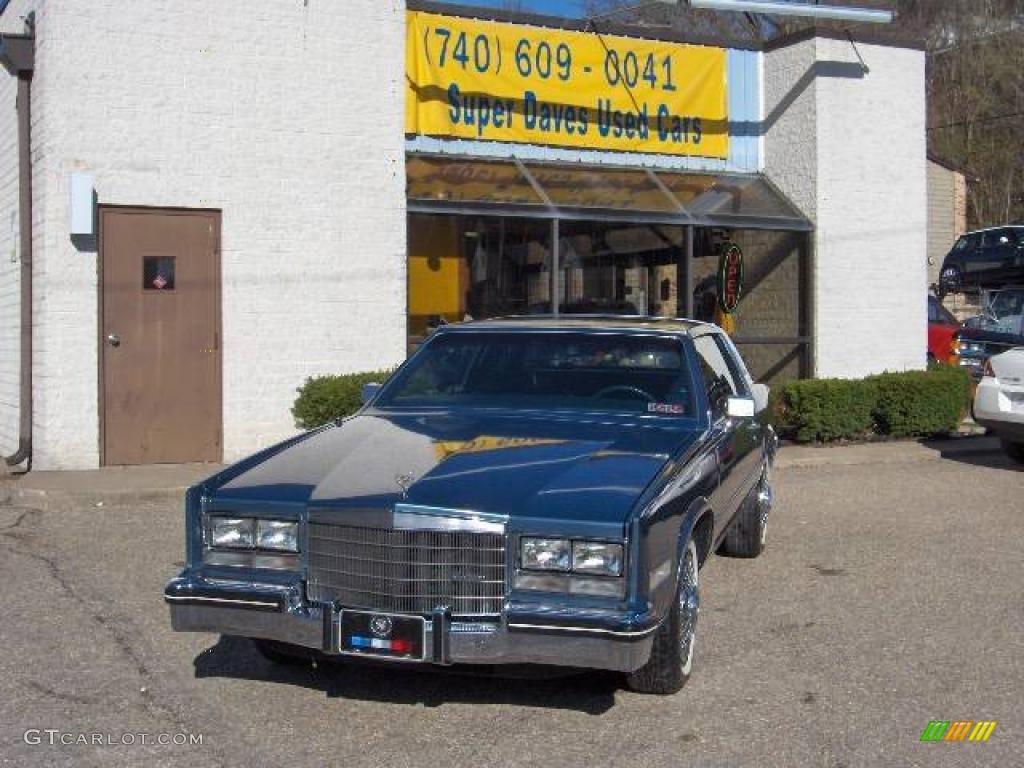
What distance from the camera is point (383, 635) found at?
4.45 meters

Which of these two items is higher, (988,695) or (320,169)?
(320,169)

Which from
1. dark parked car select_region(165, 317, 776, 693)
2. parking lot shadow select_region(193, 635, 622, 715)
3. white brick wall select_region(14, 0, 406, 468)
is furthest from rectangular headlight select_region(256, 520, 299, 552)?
white brick wall select_region(14, 0, 406, 468)

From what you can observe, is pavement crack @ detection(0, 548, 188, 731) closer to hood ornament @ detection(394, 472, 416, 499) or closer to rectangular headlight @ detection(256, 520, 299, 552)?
rectangular headlight @ detection(256, 520, 299, 552)

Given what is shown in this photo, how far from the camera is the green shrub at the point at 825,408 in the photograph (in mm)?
13031

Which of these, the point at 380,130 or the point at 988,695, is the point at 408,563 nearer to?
the point at 988,695

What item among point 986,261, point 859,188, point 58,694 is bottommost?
point 58,694

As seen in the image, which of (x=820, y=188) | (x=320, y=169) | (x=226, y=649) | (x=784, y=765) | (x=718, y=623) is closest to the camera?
(x=784, y=765)

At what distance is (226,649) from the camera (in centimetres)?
569

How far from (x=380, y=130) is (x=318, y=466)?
8.01 m

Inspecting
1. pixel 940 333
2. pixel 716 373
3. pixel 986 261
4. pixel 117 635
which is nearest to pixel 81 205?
pixel 117 635

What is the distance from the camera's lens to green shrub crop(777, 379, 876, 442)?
13031 mm

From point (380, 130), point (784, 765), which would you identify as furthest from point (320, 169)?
point (784, 765)

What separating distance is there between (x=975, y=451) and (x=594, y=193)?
5084 millimetres

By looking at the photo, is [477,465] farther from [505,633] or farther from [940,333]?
[940,333]
